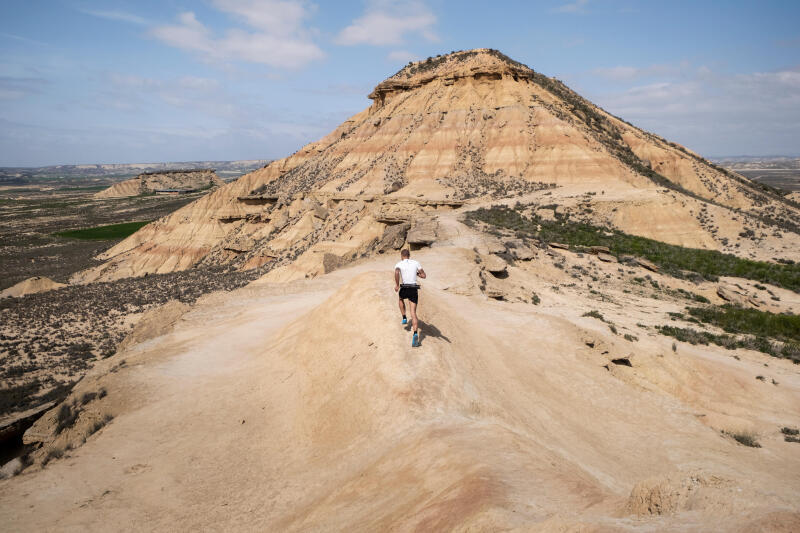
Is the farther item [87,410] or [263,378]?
[263,378]

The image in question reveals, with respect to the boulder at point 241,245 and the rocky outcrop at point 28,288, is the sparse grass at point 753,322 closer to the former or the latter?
the boulder at point 241,245

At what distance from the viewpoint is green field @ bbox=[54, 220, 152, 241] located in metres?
71.1

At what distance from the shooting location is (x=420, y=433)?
603 centimetres

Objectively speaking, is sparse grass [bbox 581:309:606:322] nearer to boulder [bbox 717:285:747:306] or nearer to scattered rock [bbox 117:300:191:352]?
boulder [bbox 717:285:747:306]

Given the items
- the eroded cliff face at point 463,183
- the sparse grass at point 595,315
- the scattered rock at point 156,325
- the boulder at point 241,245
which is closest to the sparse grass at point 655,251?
the eroded cliff face at point 463,183

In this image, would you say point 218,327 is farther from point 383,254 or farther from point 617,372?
point 617,372

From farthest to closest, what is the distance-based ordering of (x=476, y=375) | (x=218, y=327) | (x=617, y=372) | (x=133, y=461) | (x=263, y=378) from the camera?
1. (x=218, y=327)
2. (x=617, y=372)
3. (x=263, y=378)
4. (x=476, y=375)
5. (x=133, y=461)

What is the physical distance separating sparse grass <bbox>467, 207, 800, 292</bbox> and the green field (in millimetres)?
66651

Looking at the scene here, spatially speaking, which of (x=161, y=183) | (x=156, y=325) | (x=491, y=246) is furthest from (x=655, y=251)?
(x=161, y=183)

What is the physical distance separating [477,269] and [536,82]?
49142mm

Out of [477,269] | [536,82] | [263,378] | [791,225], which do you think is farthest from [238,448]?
[536,82]

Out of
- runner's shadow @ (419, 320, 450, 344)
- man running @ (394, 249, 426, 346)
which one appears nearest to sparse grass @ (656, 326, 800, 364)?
runner's shadow @ (419, 320, 450, 344)

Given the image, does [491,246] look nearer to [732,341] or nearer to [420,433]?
[732,341]

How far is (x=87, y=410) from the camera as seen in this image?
927 cm
